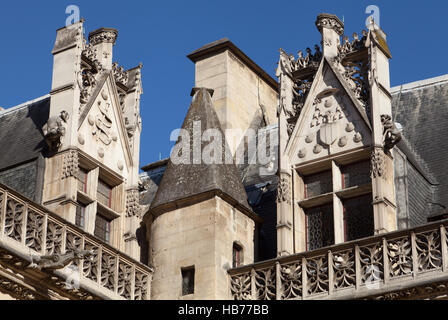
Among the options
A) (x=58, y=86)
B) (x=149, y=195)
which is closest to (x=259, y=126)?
(x=149, y=195)

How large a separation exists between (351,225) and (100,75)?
5.01m

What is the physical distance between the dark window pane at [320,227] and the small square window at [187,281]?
5.96 feet

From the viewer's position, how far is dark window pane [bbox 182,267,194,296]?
20.4m

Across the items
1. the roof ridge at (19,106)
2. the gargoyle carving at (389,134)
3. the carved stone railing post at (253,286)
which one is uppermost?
the roof ridge at (19,106)

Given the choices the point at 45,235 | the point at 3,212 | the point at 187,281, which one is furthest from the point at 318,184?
the point at 3,212

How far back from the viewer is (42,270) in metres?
18.1

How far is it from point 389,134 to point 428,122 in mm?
2456

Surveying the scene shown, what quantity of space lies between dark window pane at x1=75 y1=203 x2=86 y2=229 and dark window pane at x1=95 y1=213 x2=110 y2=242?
13.2 inches

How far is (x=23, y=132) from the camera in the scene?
22.4 meters

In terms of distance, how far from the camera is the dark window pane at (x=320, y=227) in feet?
67.5

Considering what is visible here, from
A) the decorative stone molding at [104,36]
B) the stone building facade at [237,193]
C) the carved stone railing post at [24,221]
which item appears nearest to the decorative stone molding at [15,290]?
the stone building facade at [237,193]

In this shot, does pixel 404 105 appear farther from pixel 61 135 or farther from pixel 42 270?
pixel 42 270

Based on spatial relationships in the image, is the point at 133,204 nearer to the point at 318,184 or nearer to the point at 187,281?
the point at 187,281

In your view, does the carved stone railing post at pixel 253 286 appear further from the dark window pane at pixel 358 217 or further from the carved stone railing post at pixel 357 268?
the carved stone railing post at pixel 357 268
